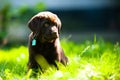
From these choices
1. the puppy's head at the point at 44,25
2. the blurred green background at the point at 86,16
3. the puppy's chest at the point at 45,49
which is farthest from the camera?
the blurred green background at the point at 86,16

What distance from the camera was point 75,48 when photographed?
8.75 meters

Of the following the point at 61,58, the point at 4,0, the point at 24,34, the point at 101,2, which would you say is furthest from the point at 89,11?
the point at 61,58

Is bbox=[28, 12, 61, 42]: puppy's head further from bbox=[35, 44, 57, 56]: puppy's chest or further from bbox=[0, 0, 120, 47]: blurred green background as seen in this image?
bbox=[0, 0, 120, 47]: blurred green background

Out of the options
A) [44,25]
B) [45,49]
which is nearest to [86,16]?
[45,49]

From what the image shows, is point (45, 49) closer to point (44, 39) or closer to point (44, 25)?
point (44, 39)

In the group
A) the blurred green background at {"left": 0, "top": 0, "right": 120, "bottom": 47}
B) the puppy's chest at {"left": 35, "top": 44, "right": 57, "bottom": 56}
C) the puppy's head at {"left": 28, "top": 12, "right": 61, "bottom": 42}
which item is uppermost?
the puppy's head at {"left": 28, "top": 12, "right": 61, "bottom": 42}

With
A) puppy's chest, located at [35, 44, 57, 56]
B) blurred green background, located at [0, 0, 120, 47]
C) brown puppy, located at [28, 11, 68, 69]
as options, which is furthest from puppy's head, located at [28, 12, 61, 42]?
blurred green background, located at [0, 0, 120, 47]

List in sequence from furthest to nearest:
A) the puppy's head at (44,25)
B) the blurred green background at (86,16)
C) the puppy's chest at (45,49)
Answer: the blurred green background at (86,16)
the puppy's chest at (45,49)
the puppy's head at (44,25)

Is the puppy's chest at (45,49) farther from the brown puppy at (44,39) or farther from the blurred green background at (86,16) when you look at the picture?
the blurred green background at (86,16)

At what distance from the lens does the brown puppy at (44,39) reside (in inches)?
245

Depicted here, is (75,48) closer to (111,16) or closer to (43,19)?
(43,19)

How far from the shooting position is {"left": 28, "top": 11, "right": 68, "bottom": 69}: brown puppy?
20.4ft

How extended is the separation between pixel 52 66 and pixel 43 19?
63cm

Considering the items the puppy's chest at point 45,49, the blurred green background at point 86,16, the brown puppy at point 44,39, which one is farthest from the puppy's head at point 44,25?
the blurred green background at point 86,16
